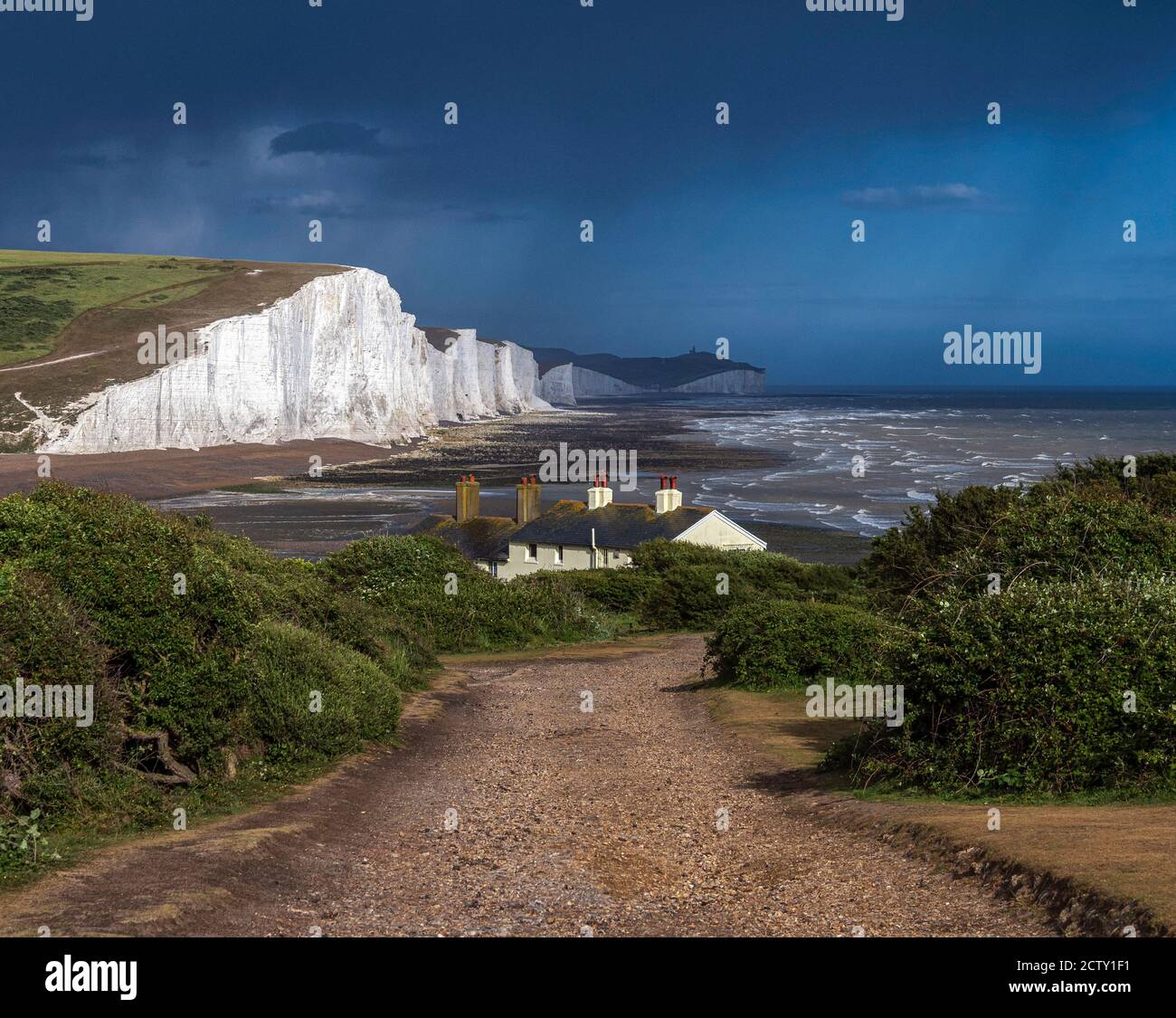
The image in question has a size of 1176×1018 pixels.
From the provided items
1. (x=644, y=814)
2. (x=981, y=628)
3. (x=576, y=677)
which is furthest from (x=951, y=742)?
(x=576, y=677)

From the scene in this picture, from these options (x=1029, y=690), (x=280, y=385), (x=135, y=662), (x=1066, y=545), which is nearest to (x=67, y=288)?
(x=280, y=385)

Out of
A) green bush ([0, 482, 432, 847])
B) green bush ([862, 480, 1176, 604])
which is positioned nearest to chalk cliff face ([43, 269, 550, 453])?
green bush ([0, 482, 432, 847])

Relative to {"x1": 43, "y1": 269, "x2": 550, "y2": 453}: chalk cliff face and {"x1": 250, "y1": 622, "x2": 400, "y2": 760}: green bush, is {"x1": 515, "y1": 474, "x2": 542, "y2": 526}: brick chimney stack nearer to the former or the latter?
{"x1": 250, "y1": 622, "x2": 400, "y2": 760}: green bush

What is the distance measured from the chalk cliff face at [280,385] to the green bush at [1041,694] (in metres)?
100

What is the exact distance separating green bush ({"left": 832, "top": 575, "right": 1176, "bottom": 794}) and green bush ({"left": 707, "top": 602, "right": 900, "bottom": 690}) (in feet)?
32.8

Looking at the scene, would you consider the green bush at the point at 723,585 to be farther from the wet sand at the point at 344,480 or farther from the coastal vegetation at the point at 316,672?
the coastal vegetation at the point at 316,672

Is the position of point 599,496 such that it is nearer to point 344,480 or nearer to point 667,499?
point 667,499

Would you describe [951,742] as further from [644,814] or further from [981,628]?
[644,814]

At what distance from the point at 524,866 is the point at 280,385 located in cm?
11543

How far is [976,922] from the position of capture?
366 inches

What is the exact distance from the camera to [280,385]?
122 m

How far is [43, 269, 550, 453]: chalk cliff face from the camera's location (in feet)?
355

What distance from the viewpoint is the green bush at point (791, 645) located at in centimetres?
2431
